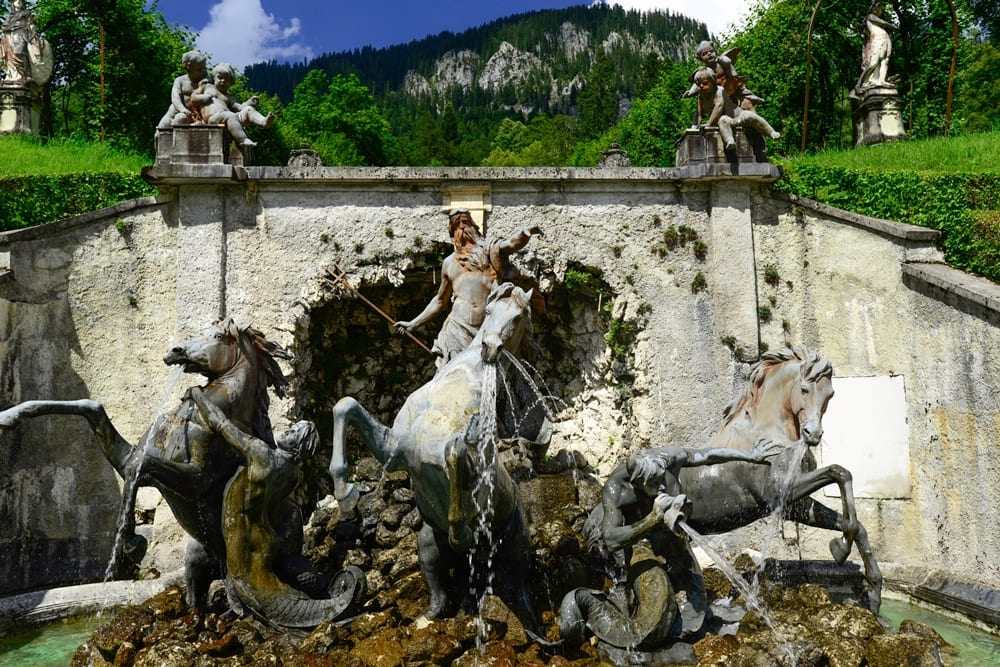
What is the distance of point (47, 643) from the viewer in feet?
20.6

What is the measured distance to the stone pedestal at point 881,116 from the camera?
12.4 meters

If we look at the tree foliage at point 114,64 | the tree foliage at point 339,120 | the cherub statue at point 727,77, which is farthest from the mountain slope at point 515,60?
the cherub statue at point 727,77

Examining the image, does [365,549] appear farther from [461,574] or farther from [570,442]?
[570,442]

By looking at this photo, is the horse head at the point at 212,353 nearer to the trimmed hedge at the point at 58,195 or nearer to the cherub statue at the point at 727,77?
the trimmed hedge at the point at 58,195

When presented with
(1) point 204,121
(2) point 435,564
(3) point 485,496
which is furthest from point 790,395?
(1) point 204,121

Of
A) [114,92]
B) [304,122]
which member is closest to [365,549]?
[114,92]

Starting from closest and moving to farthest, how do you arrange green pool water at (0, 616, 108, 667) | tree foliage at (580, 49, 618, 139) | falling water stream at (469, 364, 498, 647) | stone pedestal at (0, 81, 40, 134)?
falling water stream at (469, 364, 498, 647) → green pool water at (0, 616, 108, 667) → stone pedestal at (0, 81, 40, 134) → tree foliage at (580, 49, 618, 139)

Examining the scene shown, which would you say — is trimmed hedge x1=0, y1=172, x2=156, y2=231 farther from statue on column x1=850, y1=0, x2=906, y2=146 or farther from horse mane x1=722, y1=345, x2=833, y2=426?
statue on column x1=850, y1=0, x2=906, y2=146

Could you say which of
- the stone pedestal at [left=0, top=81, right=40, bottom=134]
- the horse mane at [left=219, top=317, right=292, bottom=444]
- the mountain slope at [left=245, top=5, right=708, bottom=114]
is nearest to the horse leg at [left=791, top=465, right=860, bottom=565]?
the horse mane at [left=219, top=317, right=292, bottom=444]

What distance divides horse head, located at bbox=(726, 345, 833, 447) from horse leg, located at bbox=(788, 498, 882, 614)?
44 centimetres

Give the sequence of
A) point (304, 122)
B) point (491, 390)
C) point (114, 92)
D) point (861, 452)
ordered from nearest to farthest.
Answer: point (491, 390), point (861, 452), point (114, 92), point (304, 122)

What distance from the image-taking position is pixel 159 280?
9539 mm

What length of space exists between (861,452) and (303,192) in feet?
21.7

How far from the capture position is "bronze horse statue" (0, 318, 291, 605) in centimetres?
573
